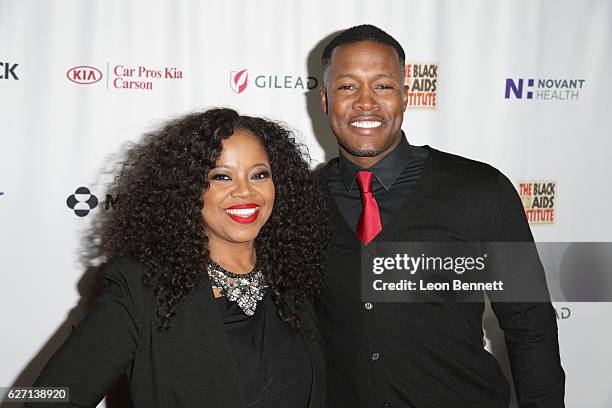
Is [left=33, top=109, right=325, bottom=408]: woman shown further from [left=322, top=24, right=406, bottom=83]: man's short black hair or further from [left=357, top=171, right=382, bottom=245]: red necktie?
[left=322, top=24, right=406, bottom=83]: man's short black hair

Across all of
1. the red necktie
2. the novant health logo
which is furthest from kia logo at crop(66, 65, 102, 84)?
the novant health logo

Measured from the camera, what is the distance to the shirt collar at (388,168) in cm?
190

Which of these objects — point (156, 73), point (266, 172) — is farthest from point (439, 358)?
point (156, 73)

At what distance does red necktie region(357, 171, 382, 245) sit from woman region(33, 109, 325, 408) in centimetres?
17

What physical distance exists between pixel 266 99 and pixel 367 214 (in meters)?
1.35

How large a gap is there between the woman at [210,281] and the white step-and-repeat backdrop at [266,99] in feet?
3.63

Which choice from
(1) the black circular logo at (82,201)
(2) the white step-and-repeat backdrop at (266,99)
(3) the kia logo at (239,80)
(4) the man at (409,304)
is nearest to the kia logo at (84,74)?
(2) the white step-and-repeat backdrop at (266,99)

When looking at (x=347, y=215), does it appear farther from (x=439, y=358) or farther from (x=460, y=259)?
(x=439, y=358)

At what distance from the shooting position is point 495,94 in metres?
3.07

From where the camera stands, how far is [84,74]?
2865 millimetres

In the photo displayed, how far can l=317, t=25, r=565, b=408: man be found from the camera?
5.83 ft

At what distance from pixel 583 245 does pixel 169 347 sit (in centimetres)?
251

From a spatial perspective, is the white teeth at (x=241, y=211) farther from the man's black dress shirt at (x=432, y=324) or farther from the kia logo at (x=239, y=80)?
the kia logo at (x=239, y=80)

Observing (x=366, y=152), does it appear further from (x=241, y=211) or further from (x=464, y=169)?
(x=241, y=211)
